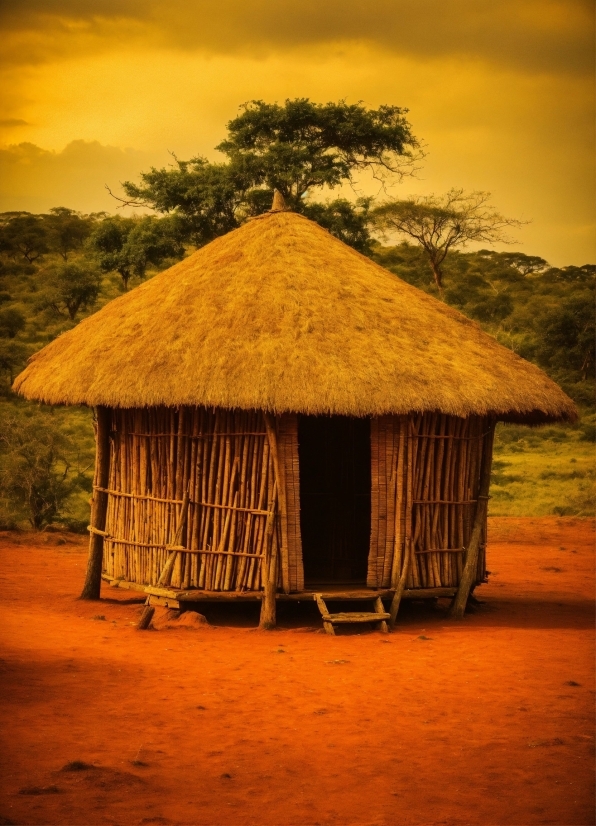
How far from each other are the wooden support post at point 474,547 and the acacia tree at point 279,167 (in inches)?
496

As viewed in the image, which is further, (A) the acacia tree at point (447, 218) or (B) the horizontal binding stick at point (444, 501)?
(A) the acacia tree at point (447, 218)

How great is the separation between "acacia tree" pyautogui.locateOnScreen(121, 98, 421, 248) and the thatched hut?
1171 cm

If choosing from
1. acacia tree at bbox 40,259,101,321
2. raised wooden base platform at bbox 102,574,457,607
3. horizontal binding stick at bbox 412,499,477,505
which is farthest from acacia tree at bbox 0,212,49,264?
horizontal binding stick at bbox 412,499,477,505

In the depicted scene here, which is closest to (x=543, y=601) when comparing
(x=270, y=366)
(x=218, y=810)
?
(x=270, y=366)

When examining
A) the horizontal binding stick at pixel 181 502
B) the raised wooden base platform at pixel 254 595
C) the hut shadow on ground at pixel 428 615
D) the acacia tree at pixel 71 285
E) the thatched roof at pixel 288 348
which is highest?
the acacia tree at pixel 71 285

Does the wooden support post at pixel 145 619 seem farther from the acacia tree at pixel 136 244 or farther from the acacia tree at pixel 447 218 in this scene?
the acacia tree at pixel 447 218

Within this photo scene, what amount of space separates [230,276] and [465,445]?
305 cm

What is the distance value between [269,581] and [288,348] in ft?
7.27

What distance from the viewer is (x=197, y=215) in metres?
22.5

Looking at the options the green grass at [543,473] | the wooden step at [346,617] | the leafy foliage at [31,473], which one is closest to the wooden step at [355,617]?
the wooden step at [346,617]

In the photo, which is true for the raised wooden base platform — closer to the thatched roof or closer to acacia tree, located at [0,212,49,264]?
the thatched roof

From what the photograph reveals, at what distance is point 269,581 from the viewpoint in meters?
9.20

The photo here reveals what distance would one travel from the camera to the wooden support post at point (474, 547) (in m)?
10.1

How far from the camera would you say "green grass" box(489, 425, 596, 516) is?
1992 cm
